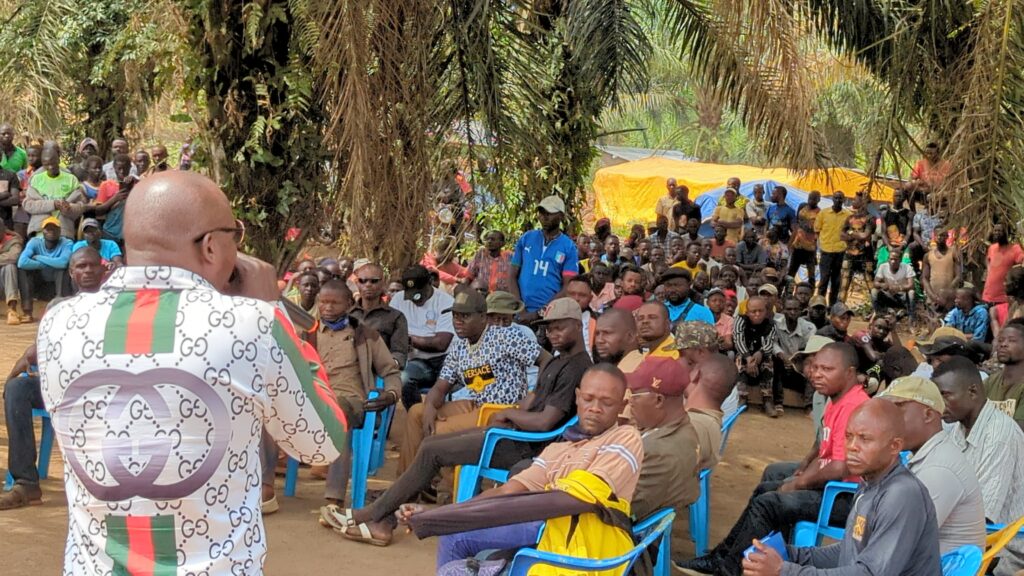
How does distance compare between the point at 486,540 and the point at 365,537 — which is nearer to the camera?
the point at 486,540

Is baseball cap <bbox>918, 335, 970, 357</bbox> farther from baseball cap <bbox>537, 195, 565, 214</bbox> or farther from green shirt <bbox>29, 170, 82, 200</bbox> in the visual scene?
green shirt <bbox>29, 170, 82, 200</bbox>

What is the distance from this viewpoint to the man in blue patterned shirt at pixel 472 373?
261 inches

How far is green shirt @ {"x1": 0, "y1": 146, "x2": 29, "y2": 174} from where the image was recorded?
13031mm

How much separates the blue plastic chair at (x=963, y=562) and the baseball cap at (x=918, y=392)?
0.73 m

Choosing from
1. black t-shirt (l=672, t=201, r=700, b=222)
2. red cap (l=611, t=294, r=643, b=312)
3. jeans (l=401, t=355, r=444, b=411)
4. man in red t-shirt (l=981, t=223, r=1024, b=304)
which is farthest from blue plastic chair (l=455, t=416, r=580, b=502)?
black t-shirt (l=672, t=201, r=700, b=222)

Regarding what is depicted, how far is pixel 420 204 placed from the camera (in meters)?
6.66

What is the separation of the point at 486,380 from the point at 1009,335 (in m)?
2.77

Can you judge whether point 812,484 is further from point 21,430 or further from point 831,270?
point 831,270

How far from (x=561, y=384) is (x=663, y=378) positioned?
113 cm

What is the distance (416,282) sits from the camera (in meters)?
8.48

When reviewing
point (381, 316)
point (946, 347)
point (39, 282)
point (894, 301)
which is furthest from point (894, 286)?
point (39, 282)

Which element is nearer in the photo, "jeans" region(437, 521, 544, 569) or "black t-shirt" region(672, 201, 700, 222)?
"jeans" region(437, 521, 544, 569)

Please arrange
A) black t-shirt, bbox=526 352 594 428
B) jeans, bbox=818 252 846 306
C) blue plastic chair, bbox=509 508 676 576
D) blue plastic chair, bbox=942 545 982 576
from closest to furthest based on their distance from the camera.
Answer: blue plastic chair, bbox=942 545 982 576, blue plastic chair, bbox=509 508 676 576, black t-shirt, bbox=526 352 594 428, jeans, bbox=818 252 846 306

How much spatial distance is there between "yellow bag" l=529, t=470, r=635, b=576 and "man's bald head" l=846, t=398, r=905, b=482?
2.72 ft
